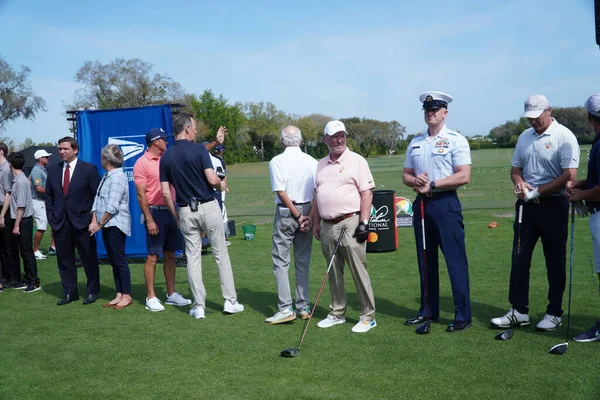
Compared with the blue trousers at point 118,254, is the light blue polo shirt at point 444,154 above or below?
above

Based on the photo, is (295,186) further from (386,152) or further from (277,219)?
(386,152)

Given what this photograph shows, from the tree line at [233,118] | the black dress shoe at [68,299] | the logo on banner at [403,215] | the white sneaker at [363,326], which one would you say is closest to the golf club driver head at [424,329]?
the white sneaker at [363,326]

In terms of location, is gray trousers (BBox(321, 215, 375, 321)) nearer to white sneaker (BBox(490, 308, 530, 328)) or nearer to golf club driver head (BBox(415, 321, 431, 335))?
golf club driver head (BBox(415, 321, 431, 335))

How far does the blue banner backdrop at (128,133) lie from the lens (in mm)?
10102

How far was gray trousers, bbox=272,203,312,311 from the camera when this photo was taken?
6375mm

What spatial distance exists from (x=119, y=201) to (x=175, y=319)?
1.67 m

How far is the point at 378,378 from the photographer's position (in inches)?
180

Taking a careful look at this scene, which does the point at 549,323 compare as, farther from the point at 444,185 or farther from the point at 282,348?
the point at 282,348

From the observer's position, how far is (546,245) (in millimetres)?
5660

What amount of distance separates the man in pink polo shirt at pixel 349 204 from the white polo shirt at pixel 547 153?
4.84ft

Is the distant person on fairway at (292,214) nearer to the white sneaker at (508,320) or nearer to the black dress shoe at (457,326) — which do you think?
the black dress shoe at (457,326)

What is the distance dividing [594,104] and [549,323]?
2.06m

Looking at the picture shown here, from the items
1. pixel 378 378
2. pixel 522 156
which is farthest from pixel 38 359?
pixel 522 156

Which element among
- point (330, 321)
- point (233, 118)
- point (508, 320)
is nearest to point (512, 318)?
point (508, 320)
